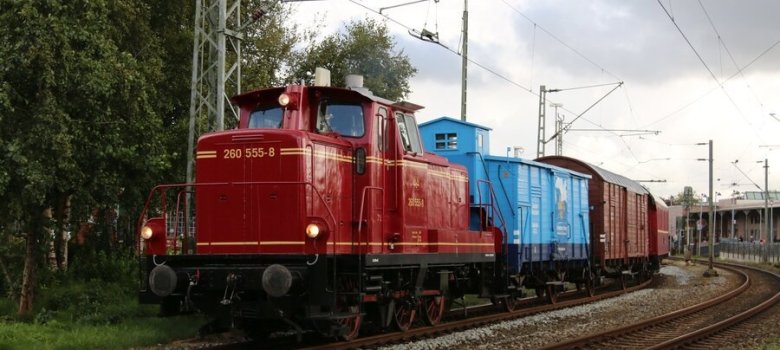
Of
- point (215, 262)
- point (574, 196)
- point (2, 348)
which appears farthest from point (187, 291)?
point (574, 196)

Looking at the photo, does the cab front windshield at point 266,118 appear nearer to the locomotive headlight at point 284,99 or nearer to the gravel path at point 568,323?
the locomotive headlight at point 284,99

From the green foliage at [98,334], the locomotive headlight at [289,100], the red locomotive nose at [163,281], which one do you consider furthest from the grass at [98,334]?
the locomotive headlight at [289,100]

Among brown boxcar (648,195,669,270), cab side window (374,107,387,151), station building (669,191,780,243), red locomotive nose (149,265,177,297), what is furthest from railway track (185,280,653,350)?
station building (669,191,780,243)

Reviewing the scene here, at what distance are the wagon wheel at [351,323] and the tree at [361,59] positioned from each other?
26366 millimetres

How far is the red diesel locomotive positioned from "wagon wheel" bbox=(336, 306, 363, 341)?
0.8 inches

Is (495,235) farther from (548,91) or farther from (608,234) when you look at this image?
(548,91)

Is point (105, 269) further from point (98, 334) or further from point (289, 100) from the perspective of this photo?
point (289, 100)

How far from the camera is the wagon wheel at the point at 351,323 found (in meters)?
9.97

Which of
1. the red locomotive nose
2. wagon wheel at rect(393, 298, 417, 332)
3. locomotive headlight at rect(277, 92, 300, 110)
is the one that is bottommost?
wagon wheel at rect(393, 298, 417, 332)

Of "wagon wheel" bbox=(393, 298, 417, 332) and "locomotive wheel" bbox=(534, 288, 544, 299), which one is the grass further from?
"locomotive wheel" bbox=(534, 288, 544, 299)

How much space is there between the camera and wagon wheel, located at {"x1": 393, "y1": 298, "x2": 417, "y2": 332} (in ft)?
39.5

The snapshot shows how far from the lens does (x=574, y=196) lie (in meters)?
20.2

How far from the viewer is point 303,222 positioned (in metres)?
9.88

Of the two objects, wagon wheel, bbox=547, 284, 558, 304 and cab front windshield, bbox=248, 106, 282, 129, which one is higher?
cab front windshield, bbox=248, 106, 282, 129
